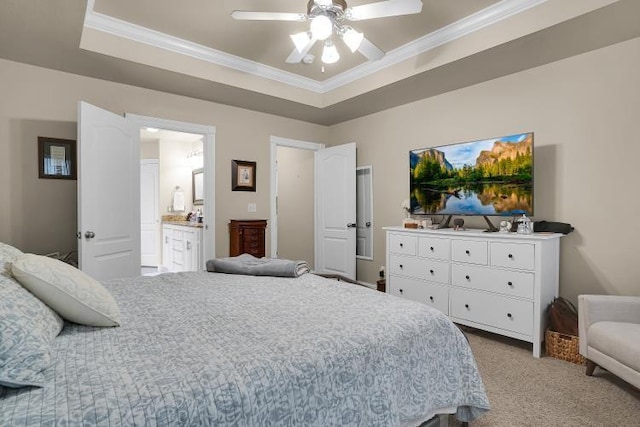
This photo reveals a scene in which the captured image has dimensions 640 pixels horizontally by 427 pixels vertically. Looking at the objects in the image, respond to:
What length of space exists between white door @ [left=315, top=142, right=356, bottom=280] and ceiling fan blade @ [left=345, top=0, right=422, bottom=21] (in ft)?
8.30

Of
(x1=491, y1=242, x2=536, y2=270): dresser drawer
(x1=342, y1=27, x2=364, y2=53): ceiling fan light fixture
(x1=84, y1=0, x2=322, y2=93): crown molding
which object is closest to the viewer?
(x1=342, y1=27, x2=364, y2=53): ceiling fan light fixture

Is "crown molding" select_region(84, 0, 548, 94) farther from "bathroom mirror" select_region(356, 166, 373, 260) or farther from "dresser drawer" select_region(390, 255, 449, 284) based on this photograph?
"dresser drawer" select_region(390, 255, 449, 284)

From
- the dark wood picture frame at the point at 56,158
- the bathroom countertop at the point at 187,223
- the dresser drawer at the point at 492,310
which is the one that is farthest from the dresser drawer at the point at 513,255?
the dark wood picture frame at the point at 56,158

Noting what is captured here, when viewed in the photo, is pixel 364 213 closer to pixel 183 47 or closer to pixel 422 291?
pixel 422 291

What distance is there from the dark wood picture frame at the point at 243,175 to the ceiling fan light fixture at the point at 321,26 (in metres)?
2.41

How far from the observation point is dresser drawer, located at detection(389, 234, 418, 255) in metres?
3.63

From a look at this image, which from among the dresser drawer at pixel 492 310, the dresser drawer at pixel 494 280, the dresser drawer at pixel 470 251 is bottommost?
the dresser drawer at pixel 492 310

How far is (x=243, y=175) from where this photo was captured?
454cm

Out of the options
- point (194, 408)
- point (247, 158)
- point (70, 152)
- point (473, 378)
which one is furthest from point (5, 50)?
point (473, 378)

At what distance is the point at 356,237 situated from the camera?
4.99m

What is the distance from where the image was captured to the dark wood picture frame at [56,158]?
3.21 m

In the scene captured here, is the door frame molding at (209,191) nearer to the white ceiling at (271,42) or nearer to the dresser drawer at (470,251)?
the white ceiling at (271,42)

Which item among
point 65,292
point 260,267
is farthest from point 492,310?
point 65,292

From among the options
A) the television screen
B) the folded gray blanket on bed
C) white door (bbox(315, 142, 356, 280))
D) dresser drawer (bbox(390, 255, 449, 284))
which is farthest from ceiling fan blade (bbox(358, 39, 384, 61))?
white door (bbox(315, 142, 356, 280))
